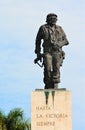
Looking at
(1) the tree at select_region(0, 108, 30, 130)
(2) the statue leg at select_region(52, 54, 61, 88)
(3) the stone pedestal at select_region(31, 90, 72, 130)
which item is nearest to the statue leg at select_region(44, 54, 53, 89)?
(2) the statue leg at select_region(52, 54, 61, 88)

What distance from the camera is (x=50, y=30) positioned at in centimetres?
2238

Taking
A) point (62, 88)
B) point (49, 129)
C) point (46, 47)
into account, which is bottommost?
point (49, 129)

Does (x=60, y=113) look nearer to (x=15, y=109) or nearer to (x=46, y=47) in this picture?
(x=46, y=47)

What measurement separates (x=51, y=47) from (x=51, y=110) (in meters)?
2.24

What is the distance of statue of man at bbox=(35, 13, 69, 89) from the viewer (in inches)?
865

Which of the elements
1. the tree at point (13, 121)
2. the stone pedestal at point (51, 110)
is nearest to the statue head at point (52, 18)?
the stone pedestal at point (51, 110)

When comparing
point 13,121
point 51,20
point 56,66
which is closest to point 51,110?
point 56,66

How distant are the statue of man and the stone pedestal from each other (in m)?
0.51

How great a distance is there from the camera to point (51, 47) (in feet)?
73.0

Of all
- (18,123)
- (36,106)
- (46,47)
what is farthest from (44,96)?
(18,123)

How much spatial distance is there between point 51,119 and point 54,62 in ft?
6.50

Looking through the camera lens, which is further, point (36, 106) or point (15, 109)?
point (15, 109)

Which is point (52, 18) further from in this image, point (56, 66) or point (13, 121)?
point (13, 121)

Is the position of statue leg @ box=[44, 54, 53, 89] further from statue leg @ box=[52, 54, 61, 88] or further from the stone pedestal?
the stone pedestal
